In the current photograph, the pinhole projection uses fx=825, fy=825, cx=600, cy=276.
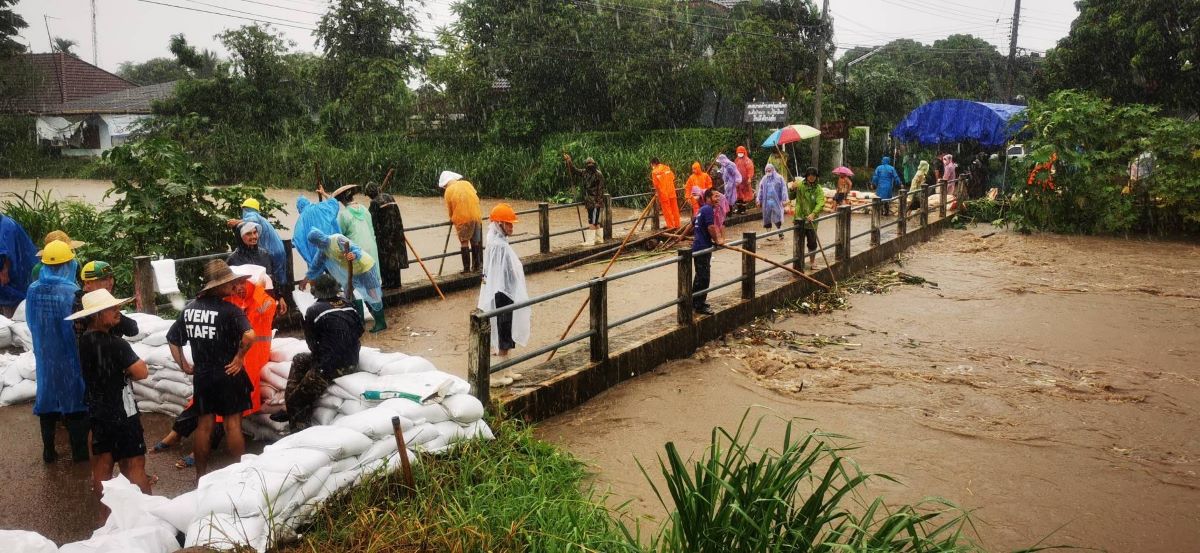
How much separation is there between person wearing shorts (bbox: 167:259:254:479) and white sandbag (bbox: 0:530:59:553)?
4.68 ft

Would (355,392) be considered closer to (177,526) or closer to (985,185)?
(177,526)

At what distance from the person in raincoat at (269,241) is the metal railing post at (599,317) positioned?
3321 millimetres

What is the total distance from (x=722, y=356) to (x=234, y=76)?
28314 millimetres

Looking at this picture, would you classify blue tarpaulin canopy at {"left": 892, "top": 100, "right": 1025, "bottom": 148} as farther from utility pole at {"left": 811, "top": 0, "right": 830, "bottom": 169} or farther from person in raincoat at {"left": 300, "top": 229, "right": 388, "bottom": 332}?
person in raincoat at {"left": 300, "top": 229, "right": 388, "bottom": 332}

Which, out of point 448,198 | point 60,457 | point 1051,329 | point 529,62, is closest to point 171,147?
point 448,198

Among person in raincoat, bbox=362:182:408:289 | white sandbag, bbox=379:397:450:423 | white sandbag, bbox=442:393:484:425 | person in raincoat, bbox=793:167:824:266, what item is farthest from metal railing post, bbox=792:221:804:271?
white sandbag, bbox=379:397:450:423

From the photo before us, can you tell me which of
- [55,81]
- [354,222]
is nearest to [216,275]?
[354,222]

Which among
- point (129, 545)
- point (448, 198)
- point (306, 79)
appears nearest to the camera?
point (129, 545)

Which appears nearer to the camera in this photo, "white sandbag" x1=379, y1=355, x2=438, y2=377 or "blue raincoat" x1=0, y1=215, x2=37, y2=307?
"white sandbag" x1=379, y1=355, x2=438, y2=377

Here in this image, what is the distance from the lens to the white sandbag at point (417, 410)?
459 cm

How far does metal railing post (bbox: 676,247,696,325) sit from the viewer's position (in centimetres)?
778

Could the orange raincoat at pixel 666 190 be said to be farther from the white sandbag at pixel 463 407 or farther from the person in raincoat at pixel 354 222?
the white sandbag at pixel 463 407

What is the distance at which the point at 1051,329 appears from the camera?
369 inches

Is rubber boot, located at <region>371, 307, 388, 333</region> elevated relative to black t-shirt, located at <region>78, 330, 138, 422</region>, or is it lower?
lower
